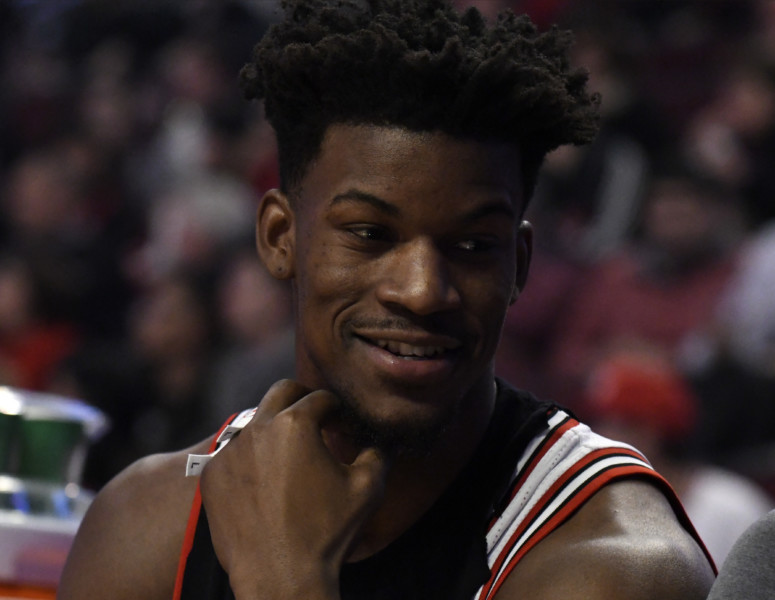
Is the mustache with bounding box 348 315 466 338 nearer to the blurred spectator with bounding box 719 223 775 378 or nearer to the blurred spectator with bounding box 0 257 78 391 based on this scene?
the blurred spectator with bounding box 719 223 775 378

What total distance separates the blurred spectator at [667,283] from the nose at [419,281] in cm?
311

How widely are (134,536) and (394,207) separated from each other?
2.79ft

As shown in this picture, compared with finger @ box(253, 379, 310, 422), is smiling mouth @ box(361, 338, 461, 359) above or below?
above

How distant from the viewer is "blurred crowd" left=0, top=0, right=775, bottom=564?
4598mm

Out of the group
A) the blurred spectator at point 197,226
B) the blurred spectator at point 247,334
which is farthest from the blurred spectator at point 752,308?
the blurred spectator at point 197,226

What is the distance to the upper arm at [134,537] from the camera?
89.4 inches

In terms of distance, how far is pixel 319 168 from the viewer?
6.84 ft

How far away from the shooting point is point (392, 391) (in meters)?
2.00

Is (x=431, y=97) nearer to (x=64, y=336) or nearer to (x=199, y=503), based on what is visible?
(x=199, y=503)

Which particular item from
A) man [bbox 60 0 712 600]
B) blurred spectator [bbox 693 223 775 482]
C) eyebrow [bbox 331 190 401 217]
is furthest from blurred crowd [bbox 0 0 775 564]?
eyebrow [bbox 331 190 401 217]

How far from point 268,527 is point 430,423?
0.32 m

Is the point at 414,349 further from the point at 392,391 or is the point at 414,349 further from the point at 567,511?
the point at 567,511

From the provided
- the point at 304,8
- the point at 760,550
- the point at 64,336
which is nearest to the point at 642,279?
the point at 64,336

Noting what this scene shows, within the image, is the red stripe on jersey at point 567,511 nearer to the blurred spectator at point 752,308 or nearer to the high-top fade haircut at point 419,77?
the high-top fade haircut at point 419,77
